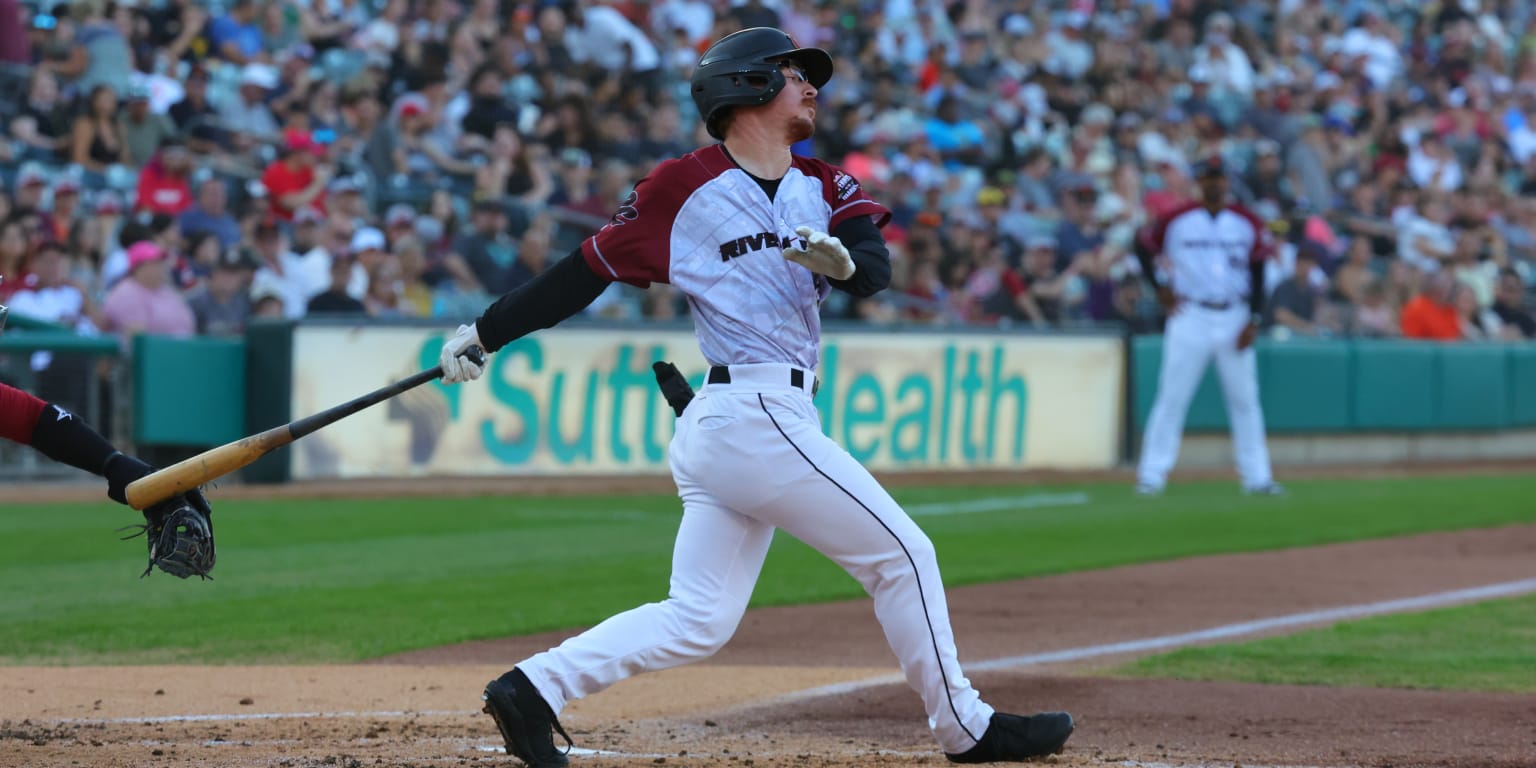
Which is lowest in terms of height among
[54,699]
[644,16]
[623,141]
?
[54,699]

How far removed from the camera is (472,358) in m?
4.77

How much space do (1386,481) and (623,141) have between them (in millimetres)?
7527

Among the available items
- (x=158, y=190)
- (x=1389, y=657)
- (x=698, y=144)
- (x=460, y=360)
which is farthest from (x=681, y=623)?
(x=698, y=144)

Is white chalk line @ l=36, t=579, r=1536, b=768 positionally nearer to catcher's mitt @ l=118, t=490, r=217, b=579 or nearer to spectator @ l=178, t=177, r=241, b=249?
catcher's mitt @ l=118, t=490, r=217, b=579

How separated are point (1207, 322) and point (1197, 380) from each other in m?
0.46

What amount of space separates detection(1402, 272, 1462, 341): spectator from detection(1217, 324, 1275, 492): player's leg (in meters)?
5.76

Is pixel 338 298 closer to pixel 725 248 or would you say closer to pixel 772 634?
pixel 772 634

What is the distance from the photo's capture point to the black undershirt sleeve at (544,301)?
4.73 meters

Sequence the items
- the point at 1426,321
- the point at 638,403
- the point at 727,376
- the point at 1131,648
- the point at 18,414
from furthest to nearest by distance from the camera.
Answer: the point at 1426,321 < the point at 638,403 < the point at 1131,648 < the point at 18,414 < the point at 727,376

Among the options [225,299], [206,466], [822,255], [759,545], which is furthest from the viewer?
[225,299]

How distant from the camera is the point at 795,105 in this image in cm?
473

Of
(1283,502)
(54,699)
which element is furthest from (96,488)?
(1283,502)

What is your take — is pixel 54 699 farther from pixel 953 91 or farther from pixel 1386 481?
pixel 953 91

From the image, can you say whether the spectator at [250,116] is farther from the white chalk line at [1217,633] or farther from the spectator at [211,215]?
the white chalk line at [1217,633]
